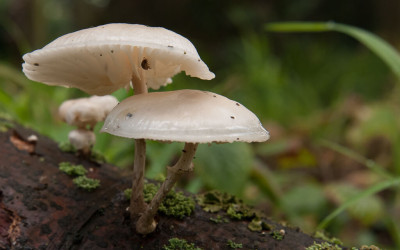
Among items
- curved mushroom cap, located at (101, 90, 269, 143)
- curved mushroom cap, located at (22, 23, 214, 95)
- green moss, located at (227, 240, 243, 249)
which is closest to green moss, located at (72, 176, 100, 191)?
curved mushroom cap, located at (22, 23, 214, 95)

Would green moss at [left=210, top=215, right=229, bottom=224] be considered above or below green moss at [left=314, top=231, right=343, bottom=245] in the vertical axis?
above

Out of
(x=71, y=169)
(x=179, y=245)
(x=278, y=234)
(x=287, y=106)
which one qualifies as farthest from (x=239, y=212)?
(x=287, y=106)

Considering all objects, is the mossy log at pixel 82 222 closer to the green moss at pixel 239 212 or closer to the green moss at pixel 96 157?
the green moss at pixel 239 212

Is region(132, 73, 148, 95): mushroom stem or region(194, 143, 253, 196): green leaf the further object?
region(194, 143, 253, 196): green leaf

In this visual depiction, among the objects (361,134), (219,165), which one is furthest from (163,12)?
(219,165)

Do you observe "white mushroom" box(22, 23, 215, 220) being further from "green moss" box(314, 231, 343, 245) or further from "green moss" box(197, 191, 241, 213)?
"green moss" box(314, 231, 343, 245)

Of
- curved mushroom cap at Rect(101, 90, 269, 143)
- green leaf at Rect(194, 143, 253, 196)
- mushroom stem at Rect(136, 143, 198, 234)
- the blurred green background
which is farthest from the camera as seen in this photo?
the blurred green background

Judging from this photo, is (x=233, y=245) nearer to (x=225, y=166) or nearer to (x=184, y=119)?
(x=184, y=119)
